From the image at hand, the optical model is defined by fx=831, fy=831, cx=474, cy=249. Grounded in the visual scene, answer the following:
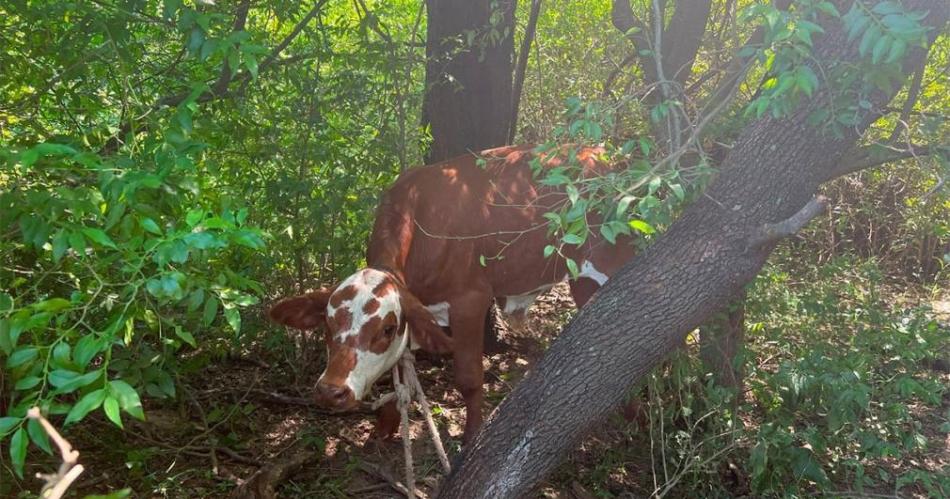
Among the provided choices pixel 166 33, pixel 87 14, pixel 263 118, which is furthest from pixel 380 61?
pixel 87 14

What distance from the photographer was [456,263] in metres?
5.04

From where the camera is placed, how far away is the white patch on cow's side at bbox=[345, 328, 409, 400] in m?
4.12

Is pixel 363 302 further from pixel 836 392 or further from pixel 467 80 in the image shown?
pixel 467 80

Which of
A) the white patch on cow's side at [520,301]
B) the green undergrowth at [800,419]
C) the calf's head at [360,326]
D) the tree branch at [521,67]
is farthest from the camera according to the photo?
the tree branch at [521,67]

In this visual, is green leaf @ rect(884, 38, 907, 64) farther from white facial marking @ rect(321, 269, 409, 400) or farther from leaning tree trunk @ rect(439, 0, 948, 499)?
white facial marking @ rect(321, 269, 409, 400)

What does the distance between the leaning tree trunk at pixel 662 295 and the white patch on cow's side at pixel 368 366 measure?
796 mm

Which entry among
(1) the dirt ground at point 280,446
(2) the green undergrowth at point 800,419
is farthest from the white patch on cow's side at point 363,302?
(2) the green undergrowth at point 800,419

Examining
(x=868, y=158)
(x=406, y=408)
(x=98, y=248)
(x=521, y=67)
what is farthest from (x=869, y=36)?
(x=521, y=67)

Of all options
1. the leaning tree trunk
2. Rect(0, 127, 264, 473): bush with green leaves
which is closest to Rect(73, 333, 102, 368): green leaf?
Rect(0, 127, 264, 473): bush with green leaves

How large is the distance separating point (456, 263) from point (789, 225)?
2.34 m

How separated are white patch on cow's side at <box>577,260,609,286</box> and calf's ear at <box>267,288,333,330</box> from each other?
1673 millimetres

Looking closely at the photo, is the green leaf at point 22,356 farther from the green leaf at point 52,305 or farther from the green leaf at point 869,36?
the green leaf at point 869,36

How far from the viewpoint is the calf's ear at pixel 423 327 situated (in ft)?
14.7

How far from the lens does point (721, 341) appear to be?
4.83m
